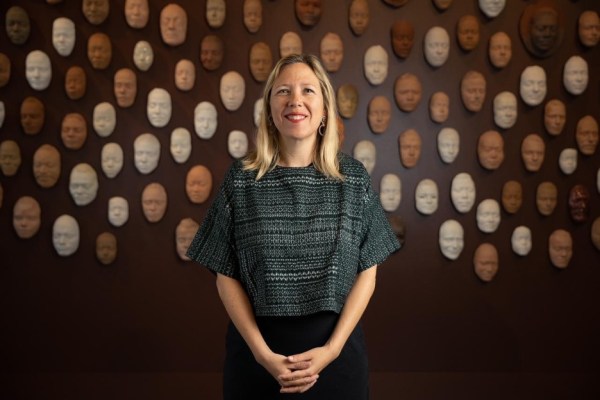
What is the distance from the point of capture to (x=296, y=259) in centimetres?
140

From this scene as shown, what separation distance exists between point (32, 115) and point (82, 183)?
351 mm

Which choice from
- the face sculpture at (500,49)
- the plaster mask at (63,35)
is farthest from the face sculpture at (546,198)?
the plaster mask at (63,35)

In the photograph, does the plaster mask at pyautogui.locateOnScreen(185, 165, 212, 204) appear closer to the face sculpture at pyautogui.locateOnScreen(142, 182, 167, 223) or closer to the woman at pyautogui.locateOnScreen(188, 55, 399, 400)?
the face sculpture at pyautogui.locateOnScreen(142, 182, 167, 223)

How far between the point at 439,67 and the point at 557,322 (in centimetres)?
123

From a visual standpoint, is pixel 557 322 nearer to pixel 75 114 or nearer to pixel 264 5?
pixel 264 5

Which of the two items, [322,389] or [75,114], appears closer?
[322,389]

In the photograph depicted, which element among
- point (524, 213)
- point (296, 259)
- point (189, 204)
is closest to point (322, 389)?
point (296, 259)

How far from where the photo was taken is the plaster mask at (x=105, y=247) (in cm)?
295

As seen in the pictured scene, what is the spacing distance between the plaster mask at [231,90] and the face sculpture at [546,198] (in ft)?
4.45

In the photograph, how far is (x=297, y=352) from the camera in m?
1.42

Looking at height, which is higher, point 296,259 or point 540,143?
point 540,143

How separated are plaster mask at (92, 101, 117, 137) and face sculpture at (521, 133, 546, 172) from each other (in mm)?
1770

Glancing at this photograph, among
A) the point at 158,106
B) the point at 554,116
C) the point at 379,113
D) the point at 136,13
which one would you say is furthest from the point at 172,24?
the point at 554,116

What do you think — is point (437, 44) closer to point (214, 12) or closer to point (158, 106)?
point (214, 12)
